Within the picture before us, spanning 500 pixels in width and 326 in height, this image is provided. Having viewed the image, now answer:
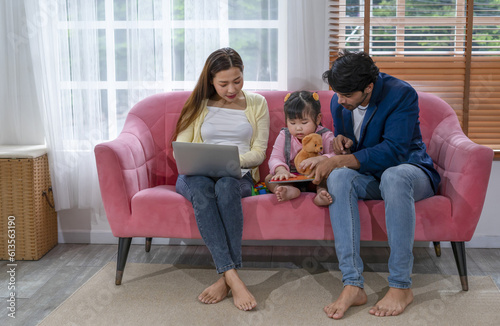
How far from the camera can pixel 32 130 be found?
115 inches

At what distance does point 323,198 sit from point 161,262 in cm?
93

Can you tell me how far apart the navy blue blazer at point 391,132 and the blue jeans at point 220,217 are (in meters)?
0.52

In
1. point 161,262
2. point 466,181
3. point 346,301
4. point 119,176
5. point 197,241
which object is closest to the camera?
point 346,301

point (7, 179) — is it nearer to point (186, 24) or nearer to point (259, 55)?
point (186, 24)

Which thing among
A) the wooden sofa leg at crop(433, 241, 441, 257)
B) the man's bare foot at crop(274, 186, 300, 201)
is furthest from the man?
the wooden sofa leg at crop(433, 241, 441, 257)

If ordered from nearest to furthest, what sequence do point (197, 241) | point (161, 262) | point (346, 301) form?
1. point (346, 301)
2. point (161, 262)
3. point (197, 241)

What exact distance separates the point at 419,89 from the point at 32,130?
80.8 inches

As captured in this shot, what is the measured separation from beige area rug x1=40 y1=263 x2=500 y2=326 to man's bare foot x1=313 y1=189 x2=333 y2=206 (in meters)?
0.37

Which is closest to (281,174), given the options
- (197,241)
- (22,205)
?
(197,241)

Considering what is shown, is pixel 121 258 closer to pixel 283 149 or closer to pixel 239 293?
pixel 239 293

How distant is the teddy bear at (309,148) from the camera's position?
7.38 feet

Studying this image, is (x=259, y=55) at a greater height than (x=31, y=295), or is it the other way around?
(x=259, y=55)

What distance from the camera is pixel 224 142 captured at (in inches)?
96.1

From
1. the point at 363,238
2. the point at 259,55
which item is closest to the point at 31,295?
the point at 363,238
